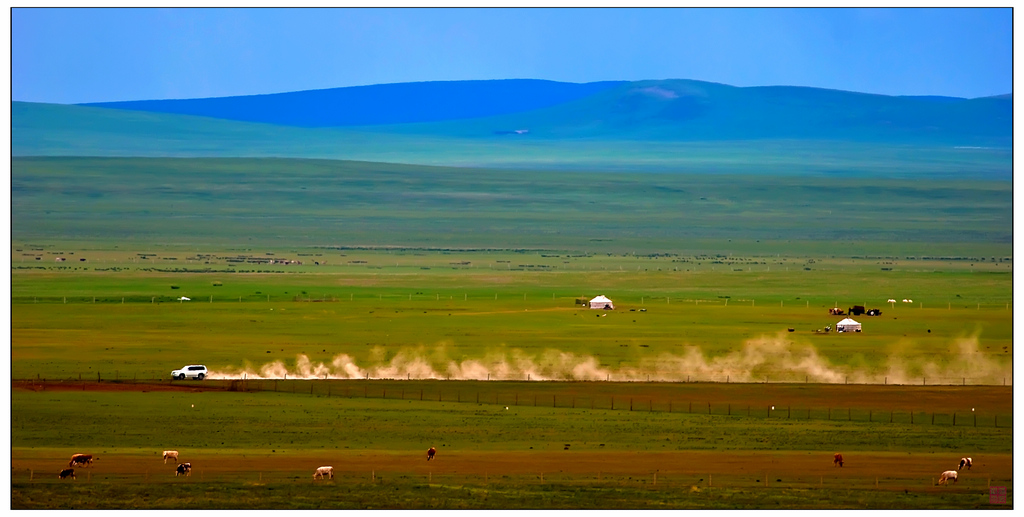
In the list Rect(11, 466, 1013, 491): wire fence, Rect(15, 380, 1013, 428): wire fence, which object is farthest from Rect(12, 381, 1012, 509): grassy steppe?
Rect(15, 380, 1013, 428): wire fence

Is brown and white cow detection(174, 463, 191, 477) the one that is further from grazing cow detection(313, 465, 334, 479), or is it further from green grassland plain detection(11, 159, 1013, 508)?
grazing cow detection(313, 465, 334, 479)

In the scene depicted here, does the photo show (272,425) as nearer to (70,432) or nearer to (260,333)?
(70,432)

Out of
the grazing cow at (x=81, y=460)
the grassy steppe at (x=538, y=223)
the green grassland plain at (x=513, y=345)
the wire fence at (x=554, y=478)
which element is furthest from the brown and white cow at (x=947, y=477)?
the grassy steppe at (x=538, y=223)

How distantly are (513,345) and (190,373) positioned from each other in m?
20.9

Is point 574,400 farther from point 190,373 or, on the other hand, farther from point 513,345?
point 513,345

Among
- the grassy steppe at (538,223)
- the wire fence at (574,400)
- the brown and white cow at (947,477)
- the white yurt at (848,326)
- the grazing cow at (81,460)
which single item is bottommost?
the brown and white cow at (947,477)

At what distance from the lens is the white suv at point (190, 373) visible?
67625 mm

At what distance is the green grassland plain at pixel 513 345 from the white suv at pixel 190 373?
1.23 meters

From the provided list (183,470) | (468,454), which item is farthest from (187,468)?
(468,454)

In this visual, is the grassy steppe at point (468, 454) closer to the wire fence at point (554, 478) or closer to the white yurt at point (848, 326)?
the wire fence at point (554, 478)

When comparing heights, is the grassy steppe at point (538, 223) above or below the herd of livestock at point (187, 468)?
above

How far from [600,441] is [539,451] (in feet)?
9.38

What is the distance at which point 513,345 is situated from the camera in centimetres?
8306

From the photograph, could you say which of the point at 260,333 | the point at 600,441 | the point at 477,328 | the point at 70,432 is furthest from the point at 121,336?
the point at 600,441
